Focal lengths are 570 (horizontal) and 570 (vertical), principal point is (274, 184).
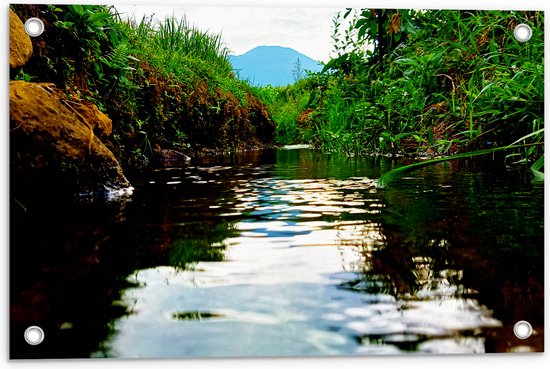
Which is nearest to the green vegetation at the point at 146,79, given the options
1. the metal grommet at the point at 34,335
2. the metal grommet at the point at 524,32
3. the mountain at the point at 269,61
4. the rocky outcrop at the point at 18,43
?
the rocky outcrop at the point at 18,43

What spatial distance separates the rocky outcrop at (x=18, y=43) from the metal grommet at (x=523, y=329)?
163 cm

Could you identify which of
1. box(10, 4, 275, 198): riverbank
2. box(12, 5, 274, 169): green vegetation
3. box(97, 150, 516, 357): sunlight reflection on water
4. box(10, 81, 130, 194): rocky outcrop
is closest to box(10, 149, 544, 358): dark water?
box(97, 150, 516, 357): sunlight reflection on water

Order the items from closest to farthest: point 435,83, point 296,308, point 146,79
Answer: point 296,308, point 435,83, point 146,79

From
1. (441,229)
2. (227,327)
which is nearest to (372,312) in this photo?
(227,327)

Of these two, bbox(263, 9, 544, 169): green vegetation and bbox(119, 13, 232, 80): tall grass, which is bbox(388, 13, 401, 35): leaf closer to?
bbox(263, 9, 544, 169): green vegetation

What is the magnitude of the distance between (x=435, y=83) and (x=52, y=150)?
1982 mm

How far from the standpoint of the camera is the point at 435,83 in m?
3.04

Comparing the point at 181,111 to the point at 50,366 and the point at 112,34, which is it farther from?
the point at 50,366

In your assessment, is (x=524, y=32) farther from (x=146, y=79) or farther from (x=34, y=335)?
(x=146, y=79)

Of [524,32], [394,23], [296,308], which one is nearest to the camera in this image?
[296,308]

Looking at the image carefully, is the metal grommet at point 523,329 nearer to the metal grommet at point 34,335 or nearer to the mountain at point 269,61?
the metal grommet at point 34,335

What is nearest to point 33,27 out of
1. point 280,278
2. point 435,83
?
point 280,278

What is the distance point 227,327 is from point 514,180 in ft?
4.97

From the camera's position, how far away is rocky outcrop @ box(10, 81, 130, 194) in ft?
6.09
